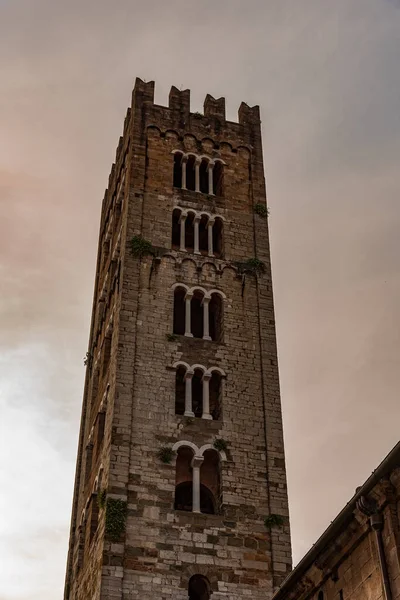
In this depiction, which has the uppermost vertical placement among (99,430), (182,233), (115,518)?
(182,233)

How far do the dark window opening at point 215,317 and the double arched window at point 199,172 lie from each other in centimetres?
610

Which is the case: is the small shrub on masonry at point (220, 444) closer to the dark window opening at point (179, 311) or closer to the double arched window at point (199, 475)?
the double arched window at point (199, 475)

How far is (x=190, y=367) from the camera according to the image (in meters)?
32.7

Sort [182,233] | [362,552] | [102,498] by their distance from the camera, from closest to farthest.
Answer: [362,552] < [102,498] < [182,233]

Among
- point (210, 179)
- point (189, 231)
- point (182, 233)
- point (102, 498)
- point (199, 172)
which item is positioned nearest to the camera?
point (102, 498)

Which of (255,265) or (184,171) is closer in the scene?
(255,265)

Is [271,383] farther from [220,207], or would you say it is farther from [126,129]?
[126,129]

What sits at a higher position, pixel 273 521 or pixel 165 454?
pixel 165 454

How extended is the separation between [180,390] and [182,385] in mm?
206

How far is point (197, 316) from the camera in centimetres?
3550

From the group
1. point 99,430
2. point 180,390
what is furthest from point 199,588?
point 180,390

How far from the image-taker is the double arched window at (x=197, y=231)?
122 ft

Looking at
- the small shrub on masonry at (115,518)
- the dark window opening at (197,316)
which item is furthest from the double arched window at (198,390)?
the small shrub on masonry at (115,518)

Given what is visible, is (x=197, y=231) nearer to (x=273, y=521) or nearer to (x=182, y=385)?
(x=182, y=385)
